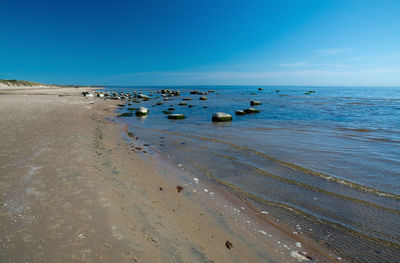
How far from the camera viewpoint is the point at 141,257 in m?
3.32

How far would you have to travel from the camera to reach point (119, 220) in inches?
167

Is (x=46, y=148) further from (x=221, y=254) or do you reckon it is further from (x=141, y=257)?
(x=221, y=254)

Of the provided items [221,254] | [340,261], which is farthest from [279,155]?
[221,254]

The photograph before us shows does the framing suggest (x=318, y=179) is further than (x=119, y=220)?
Yes

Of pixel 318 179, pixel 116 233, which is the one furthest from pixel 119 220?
pixel 318 179

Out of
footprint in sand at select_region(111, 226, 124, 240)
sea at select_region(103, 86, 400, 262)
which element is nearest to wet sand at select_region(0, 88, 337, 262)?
footprint in sand at select_region(111, 226, 124, 240)

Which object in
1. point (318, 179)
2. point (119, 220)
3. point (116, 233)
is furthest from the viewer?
point (318, 179)

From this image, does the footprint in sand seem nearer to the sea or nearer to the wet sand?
the wet sand

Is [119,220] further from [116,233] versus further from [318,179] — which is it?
[318,179]

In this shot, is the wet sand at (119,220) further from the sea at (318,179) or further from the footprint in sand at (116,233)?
the sea at (318,179)

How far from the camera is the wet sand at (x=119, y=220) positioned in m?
3.41

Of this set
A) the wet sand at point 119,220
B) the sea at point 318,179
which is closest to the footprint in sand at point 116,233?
the wet sand at point 119,220

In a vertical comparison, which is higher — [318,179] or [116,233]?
[116,233]

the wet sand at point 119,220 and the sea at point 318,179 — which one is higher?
the wet sand at point 119,220
